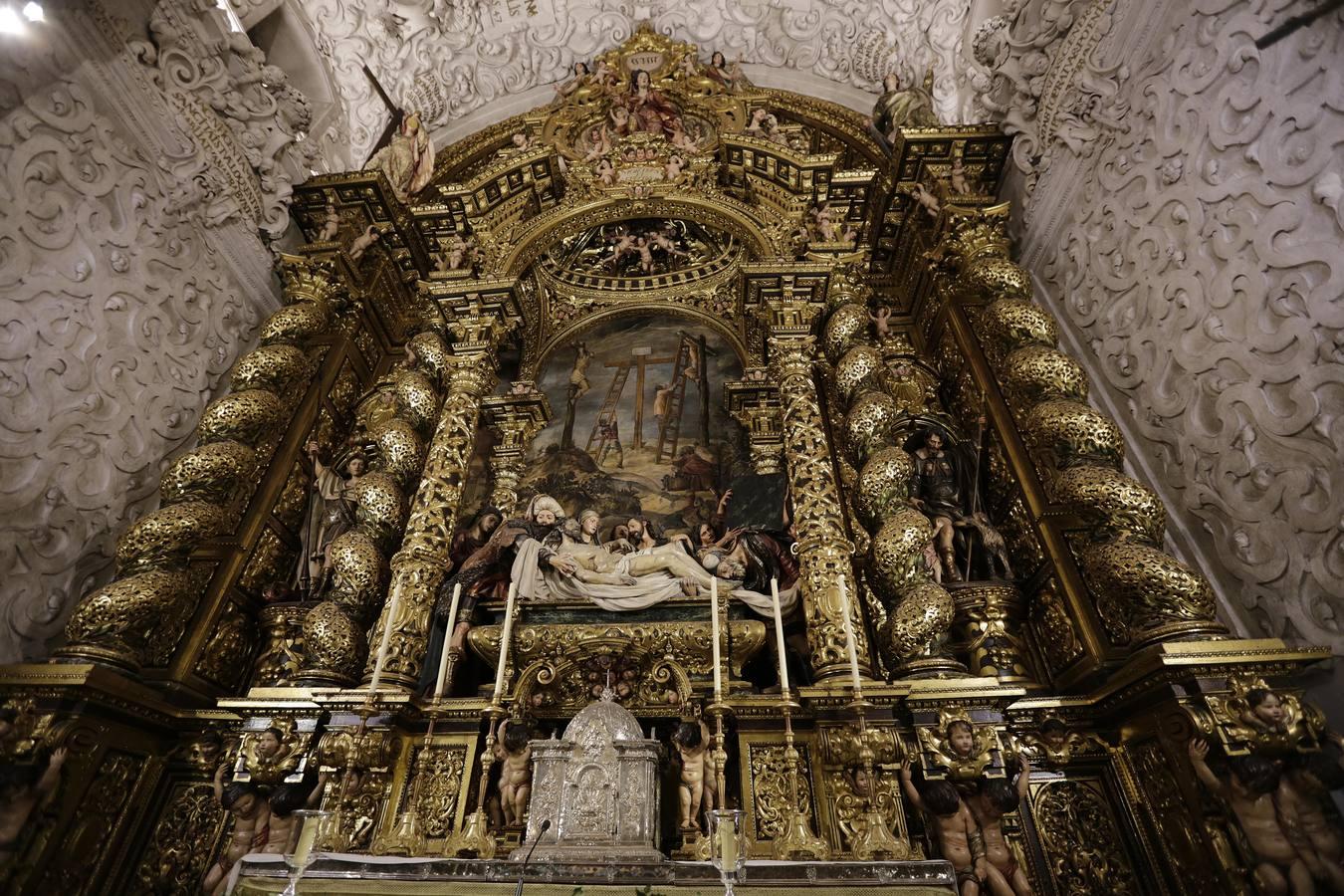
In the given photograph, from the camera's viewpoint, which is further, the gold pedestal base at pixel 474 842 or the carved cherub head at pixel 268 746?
the carved cherub head at pixel 268 746

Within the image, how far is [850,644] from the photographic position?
3543 millimetres

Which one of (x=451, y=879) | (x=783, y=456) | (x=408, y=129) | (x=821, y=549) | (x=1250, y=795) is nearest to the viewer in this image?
(x=451, y=879)

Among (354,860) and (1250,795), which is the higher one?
(1250,795)

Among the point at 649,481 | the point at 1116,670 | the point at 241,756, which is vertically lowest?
the point at 241,756

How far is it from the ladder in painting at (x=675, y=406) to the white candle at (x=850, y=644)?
7.14ft

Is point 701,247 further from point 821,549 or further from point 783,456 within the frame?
point 821,549

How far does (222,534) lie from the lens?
4730mm

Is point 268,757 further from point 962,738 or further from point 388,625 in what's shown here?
point 962,738

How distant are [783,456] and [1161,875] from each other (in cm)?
345

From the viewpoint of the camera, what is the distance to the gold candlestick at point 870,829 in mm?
3111

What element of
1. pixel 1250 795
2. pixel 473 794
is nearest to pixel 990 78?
pixel 1250 795

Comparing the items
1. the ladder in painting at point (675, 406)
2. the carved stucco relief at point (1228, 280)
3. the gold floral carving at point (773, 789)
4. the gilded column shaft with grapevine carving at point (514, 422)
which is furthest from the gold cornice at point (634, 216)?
the gold floral carving at point (773, 789)

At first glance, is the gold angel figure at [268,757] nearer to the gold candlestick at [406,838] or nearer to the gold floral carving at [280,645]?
the gold candlestick at [406,838]

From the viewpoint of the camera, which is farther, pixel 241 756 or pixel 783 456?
pixel 783 456
